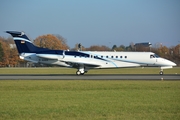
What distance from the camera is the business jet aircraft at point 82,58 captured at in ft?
137

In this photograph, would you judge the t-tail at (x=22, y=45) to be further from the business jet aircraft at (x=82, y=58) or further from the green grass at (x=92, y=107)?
the green grass at (x=92, y=107)

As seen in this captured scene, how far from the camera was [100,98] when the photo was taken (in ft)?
53.5

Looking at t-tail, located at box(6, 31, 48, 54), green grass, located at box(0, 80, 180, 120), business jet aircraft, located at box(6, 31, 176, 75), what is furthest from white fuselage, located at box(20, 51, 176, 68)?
green grass, located at box(0, 80, 180, 120)

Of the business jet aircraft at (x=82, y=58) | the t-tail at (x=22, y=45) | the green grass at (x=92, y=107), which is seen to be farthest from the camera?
the t-tail at (x=22, y=45)

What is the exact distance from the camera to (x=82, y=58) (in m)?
42.0

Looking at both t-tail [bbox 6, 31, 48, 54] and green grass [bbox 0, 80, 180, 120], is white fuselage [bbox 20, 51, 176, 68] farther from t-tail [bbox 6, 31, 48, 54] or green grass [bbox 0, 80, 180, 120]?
green grass [bbox 0, 80, 180, 120]

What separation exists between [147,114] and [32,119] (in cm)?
397

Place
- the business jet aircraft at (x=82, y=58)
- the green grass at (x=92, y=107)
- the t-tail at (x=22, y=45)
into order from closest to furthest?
the green grass at (x=92, y=107) < the business jet aircraft at (x=82, y=58) < the t-tail at (x=22, y=45)

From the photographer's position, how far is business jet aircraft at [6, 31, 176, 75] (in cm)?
4162

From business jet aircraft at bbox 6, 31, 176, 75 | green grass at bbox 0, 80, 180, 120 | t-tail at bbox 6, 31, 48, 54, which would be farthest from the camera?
t-tail at bbox 6, 31, 48, 54

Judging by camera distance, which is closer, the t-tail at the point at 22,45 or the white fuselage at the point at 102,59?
the white fuselage at the point at 102,59

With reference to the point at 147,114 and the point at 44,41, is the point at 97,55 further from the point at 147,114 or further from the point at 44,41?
the point at 44,41

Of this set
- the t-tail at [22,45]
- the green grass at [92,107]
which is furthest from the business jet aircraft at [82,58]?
the green grass at [92,107]

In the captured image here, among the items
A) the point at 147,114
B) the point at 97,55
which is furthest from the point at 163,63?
the point at 147,114
